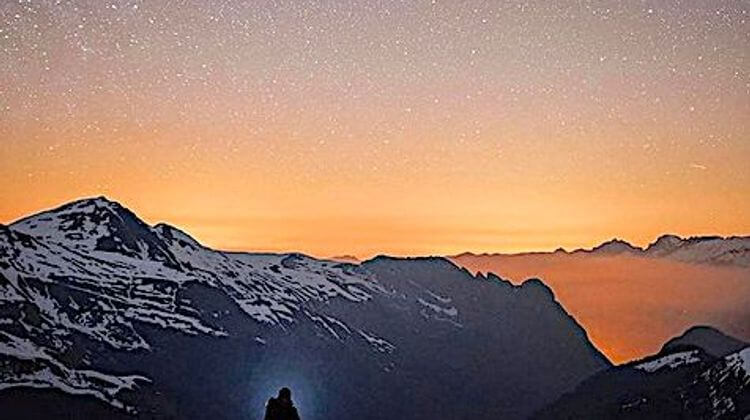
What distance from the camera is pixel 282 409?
43.2 meters

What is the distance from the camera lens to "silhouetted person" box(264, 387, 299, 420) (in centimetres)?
4291

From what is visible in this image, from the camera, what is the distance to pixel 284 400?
4369 centimetres

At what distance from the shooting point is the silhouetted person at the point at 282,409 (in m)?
42.9
